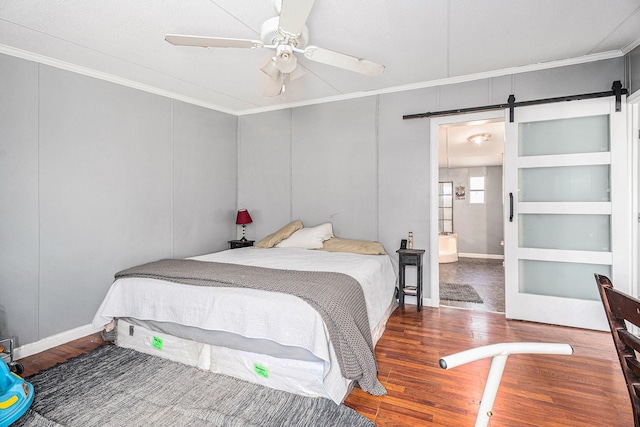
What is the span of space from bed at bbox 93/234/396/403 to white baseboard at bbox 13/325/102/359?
49 cm

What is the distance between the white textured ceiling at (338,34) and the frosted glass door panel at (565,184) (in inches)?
42.3

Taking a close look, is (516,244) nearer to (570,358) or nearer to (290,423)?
(570,358)

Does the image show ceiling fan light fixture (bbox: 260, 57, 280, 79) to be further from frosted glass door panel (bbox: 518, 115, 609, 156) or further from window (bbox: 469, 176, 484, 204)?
window (bbox: 469, 176, 484, 204)

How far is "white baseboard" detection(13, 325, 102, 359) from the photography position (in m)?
2.68

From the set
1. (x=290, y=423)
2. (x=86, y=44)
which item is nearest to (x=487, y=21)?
(x=290, y=423)

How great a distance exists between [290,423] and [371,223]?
264cm

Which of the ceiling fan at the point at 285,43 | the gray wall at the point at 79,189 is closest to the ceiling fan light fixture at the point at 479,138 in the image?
the ceiling fan at the point at 285,43

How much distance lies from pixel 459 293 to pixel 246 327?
3391mm

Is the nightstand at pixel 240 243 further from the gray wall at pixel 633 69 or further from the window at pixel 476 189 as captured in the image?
the window at pixel 476 189

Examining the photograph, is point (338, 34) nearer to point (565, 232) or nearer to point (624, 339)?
point (624, 339)

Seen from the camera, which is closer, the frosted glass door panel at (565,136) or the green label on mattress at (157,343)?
the green label on mattress at (157,343)

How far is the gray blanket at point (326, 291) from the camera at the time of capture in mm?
1936

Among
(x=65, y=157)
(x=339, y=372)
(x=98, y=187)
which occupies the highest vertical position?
(x=65, y=157)

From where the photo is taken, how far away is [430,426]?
1761mm
